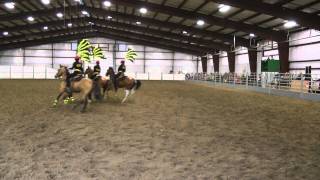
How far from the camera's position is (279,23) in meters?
26.3

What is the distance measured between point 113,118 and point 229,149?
445 centimetres

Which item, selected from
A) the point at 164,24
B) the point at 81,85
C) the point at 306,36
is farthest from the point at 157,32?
the point at 81,85

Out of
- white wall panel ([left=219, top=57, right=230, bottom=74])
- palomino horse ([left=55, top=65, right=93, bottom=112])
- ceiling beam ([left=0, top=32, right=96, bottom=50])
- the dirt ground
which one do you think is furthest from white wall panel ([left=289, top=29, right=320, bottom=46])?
ceiling beam ([left=0, top=32, right=96, bottom=50])

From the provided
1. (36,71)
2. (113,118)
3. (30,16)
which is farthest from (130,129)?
(36,71)

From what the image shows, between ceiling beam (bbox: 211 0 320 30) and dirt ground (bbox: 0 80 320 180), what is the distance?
10.7 metres

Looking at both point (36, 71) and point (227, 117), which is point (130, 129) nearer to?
point (227, 117)

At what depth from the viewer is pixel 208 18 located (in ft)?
87.6

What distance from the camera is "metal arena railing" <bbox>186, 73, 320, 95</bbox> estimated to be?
63.6 feet

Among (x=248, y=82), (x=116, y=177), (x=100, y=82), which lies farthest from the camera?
(x=248, y=82)

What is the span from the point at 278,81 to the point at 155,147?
739 inches

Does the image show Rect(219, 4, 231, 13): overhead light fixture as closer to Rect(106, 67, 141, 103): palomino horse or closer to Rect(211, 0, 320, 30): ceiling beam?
Rect(211, 0, 320, 30): ceiling beam

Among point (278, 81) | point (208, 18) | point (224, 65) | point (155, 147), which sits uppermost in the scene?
point (208, 18)

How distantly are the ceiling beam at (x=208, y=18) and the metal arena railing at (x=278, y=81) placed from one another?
10.9 feet

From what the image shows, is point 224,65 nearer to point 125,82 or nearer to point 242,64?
point 242,64
